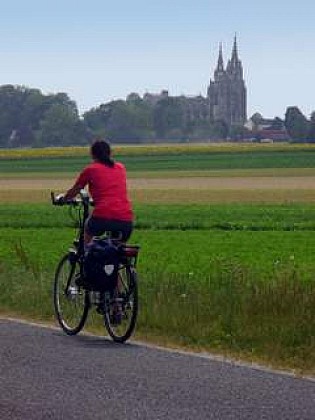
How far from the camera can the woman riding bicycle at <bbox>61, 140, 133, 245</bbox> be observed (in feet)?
33.6

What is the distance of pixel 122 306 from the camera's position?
9906 mm

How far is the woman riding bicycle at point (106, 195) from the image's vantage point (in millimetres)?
10234

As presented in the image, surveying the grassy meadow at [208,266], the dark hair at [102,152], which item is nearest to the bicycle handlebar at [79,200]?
the dark hair at [102,152]

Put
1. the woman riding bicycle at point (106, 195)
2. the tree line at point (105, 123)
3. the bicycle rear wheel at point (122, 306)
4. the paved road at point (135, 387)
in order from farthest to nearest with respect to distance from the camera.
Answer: the tree line at point (105, 123) → the woman riding bicycle at point (106, 195) → the bicycle rear wheel at point (122, 306) → the paved road at point (135, 387)

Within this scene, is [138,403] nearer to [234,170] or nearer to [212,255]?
[212,255]

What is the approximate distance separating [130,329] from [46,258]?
10756mm

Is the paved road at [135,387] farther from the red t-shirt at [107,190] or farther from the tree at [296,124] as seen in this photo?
the tree at [296,124]

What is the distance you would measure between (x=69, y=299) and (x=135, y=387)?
3.33 meters

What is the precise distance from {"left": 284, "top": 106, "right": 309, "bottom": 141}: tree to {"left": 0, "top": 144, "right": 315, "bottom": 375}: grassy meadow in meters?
92.5

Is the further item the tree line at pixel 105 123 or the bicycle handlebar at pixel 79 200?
the tree line at pixel 105 123

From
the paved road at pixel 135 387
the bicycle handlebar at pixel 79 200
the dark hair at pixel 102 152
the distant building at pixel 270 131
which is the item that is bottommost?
the distant building at pixel 270 131

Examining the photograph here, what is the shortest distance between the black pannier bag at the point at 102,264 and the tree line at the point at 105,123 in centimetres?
13466

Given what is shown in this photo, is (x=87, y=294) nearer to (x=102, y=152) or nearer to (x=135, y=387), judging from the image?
(x=102, y=152)

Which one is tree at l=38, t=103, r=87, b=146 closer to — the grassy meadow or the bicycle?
the grassy meadow
